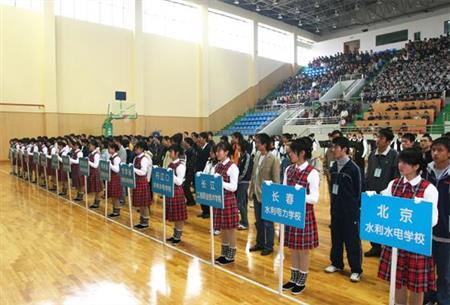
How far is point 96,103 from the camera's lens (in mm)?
18016

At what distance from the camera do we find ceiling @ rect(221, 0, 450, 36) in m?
23.0

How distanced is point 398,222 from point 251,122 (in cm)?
2044

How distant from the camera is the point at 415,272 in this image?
2.63 m

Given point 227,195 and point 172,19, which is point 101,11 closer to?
point 172,19

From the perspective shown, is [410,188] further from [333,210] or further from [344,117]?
[344,117]

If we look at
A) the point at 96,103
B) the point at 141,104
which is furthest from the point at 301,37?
the point at 96,103

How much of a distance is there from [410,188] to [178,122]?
19.1 metres

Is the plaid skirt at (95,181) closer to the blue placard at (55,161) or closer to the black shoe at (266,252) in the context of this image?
the blue placard at (55,161)

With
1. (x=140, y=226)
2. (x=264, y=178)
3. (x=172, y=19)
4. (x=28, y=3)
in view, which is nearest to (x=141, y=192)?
(x=140, y=226)

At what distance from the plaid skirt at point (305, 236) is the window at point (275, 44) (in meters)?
23.7

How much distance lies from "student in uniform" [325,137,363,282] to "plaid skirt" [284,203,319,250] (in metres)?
0.50

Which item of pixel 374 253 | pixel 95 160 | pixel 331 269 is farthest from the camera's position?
pixel 95 160

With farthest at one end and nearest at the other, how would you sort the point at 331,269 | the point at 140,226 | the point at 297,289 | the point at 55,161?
the point at 55,161 < the point at 140,226 < the point at 331,269 < the point at 297,289

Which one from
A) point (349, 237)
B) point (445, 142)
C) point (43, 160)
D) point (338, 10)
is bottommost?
point (349, 237)
